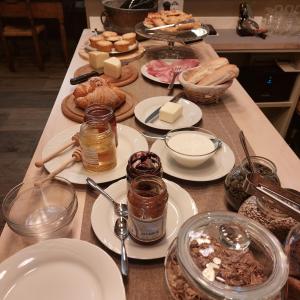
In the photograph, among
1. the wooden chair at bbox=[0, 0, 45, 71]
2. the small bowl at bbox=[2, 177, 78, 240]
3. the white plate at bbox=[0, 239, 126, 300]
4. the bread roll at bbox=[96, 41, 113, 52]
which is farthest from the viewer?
the wooden chair at bbox=[0, 0, 45, 71]

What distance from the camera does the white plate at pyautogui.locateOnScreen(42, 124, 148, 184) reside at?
0.75 meters

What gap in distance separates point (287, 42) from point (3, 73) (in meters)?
2.79

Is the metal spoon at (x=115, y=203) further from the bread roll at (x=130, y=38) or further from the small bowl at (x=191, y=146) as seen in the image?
the bread roll at (x=130, y=38)

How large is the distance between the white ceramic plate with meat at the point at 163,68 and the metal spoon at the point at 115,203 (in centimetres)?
65

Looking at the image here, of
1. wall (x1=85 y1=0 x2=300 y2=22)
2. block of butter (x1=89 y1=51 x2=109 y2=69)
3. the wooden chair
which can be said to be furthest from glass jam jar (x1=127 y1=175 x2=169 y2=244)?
the wooden chair

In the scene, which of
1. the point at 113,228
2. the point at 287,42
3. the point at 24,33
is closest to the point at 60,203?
the point at 113,228

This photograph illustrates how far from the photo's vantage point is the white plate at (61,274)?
49 cm

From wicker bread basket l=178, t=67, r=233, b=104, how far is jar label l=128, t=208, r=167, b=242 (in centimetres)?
60

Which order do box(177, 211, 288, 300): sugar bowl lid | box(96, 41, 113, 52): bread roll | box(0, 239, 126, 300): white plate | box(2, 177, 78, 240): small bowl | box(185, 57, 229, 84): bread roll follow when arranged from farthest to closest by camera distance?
box(96, 41, 113, 52): bread roll, box(185, 57, 229, 84): bread roll, box(2, 177, 78, 240): small bowl, box(0, 239, 126, 300): white plate, box(177, 211, 288, 300): sugar bowl lid

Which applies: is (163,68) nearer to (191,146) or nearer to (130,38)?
(130,38)

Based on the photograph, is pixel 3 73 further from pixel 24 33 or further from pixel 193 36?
pixel 193 36

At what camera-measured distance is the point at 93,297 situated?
0.49m

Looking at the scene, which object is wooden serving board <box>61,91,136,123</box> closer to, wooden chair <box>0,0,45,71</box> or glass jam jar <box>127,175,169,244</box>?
glass jam jar <box>127,175,169,244</box>

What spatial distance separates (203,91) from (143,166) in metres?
0.52
